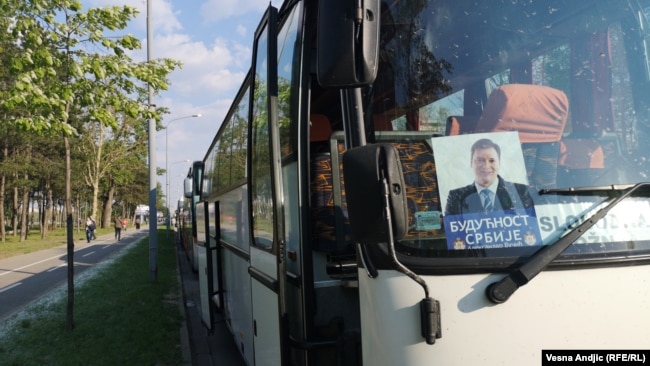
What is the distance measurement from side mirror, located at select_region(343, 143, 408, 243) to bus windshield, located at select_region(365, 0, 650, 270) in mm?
261

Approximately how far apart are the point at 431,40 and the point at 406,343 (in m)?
1.30

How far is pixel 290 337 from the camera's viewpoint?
Answer: 10.2 feet

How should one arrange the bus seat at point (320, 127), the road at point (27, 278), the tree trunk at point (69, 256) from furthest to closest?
1. the road at point (27, 278)
2. the tree trunk at point (69, 256)
3. the bus seat at point (320, 127)

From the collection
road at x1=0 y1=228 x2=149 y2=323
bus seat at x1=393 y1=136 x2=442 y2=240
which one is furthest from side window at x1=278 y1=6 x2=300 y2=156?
road at x1=0 y1=228 x2=149 y2=323

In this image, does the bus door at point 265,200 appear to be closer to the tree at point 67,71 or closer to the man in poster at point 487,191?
the man in poster at point 487,191

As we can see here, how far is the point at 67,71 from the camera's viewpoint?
8.50 metres

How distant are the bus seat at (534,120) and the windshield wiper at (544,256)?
0.67 ft

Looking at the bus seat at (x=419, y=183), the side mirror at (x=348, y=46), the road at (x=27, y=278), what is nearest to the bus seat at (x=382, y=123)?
the bus seat at (x=419, y=183)

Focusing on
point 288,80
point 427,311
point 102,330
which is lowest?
point 102,330

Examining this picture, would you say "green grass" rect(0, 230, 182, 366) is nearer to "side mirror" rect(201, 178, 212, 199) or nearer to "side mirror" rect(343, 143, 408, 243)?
"side mirror" rect(201, 178, 212, 199)

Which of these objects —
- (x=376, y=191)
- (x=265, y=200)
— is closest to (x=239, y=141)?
(x=265, y=200)

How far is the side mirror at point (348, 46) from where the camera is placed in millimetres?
2055

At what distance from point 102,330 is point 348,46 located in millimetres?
7667

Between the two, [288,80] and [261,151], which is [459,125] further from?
[261,151]
